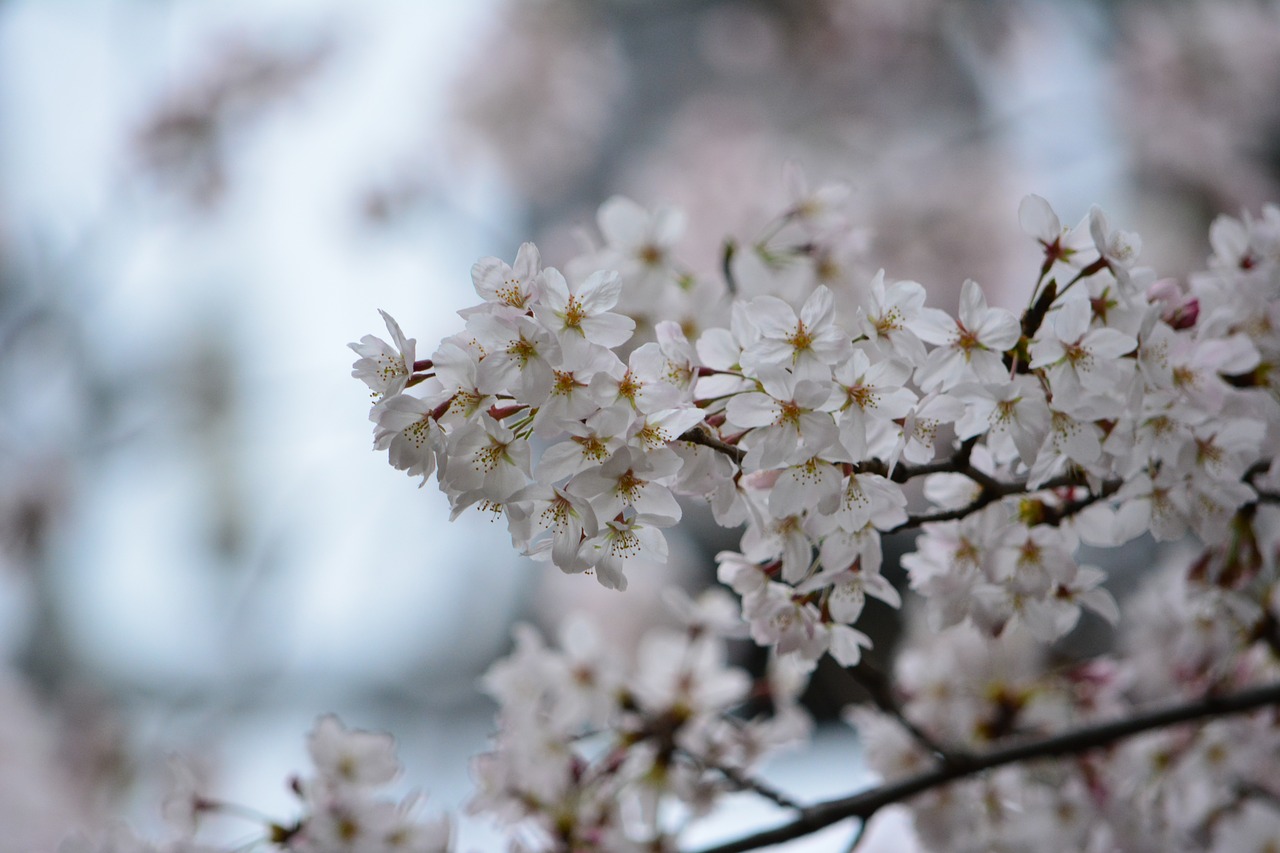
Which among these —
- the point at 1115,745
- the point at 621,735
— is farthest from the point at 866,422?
the point at 1115,745

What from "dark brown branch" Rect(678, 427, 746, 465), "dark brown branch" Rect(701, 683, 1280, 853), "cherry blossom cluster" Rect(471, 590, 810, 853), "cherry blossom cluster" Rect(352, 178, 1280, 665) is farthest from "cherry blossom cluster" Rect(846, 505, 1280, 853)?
"dark brown branch" Rect(678, 427, 746, 465)

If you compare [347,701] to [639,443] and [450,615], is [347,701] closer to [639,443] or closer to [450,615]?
[450,615]

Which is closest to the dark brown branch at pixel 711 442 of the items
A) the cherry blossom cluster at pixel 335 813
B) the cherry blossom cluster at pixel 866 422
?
the cherry blossom cluster at pixel 866 422

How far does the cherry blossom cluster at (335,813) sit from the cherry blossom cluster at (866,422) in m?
0.50

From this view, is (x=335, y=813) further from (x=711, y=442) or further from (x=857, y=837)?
(x=711, y=442)

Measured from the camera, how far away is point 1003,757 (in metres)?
1.00

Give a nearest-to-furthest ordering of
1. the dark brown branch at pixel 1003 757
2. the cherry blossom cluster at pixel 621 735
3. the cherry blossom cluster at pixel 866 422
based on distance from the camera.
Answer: the cherry blossom cluster at pixel 866 422 → the dark brown branch at pixel 1003 757 → the cherry blossom cluster at pixel 621 735

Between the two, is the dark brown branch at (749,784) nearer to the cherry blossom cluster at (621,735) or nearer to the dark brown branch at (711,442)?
the cherry blossom cluster at (621,735)

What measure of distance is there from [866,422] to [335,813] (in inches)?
27.1

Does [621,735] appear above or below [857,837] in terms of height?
above

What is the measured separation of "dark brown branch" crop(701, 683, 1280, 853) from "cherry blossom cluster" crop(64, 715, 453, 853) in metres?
0.34

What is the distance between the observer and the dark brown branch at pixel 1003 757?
95 cm

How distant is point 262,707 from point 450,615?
3.62 ft

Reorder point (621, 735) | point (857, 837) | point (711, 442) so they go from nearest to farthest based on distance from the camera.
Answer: point (711, 442)
point (857, 837)
point (621, 735)
